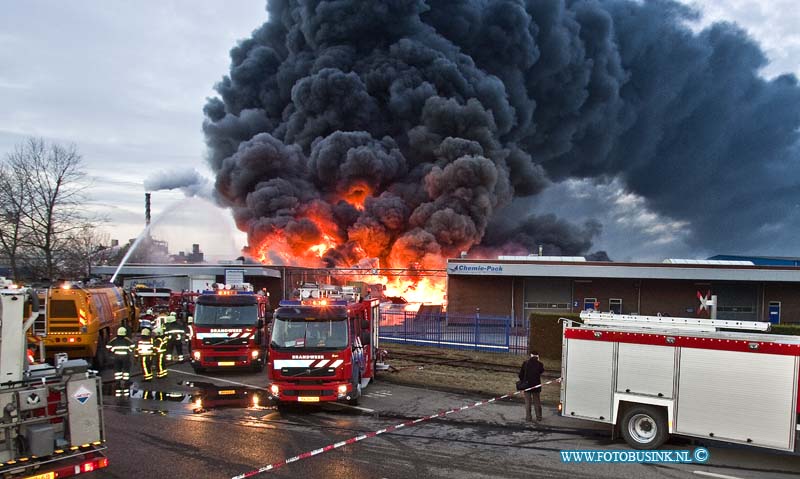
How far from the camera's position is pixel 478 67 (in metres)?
61.3

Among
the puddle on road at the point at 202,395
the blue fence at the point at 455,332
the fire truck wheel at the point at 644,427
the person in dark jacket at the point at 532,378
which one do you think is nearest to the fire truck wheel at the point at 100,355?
the puddle on road at the point at 202,395

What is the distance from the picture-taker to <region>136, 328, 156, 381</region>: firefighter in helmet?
582 inches

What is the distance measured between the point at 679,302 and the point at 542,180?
1160 inches

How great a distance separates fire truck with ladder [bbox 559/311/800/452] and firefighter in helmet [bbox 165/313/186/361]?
11.4 meters

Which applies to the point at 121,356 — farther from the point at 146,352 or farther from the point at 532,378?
the point at 532,378

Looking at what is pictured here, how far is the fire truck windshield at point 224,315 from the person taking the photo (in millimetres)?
15828

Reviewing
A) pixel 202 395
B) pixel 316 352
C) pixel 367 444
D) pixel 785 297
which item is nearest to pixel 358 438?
pixel 367 444

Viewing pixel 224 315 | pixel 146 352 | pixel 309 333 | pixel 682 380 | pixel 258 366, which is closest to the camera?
pixel 682 380

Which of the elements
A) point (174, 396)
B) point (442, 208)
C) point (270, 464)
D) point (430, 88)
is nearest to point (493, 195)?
point (442, 208)

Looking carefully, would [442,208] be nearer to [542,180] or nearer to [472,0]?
[542,180]

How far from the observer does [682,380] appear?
8.82 m

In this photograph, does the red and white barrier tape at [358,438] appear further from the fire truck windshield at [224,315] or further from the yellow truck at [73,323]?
the yellow truck at [73,323]

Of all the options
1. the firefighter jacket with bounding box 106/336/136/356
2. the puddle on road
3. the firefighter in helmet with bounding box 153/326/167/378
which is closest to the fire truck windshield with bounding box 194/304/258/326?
the firefighter in helmet with bounding box 153/326/167/378

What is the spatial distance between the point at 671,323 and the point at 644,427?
1657mm
